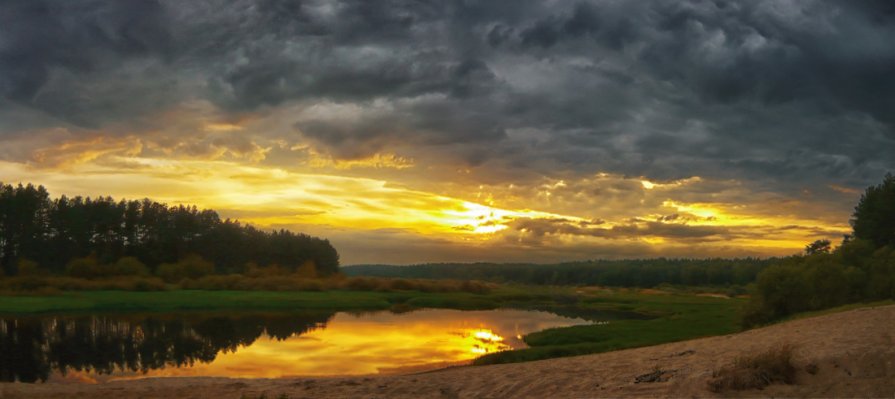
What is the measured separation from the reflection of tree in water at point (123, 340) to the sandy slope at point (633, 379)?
981 centimetres

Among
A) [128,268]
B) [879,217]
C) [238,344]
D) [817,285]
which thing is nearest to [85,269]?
[128,268]

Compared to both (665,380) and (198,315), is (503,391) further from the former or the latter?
(198,315)

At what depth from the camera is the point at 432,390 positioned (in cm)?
2002

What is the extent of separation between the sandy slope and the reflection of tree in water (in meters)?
9.81

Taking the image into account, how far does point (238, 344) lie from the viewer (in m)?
42.7

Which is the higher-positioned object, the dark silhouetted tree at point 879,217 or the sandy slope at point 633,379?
the dark silhouetted tree at point 879,217

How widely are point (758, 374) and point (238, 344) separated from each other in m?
36.2

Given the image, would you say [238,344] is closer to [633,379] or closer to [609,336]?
[609,336]

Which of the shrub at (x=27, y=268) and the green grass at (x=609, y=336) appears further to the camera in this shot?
the shrub at (x=27, y=268)

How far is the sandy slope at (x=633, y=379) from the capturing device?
15219 mm

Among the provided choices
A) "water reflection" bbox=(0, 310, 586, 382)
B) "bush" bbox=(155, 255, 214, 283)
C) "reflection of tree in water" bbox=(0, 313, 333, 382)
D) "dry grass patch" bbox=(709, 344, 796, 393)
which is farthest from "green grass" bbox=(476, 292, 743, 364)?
"bush" bbox=(155, 255, 214, 283)

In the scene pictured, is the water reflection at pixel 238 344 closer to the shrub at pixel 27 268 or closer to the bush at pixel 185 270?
the shrub at pixel 27 268

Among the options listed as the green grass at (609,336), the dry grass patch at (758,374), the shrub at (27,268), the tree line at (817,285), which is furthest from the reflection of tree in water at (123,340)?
the shrub at (27,268)

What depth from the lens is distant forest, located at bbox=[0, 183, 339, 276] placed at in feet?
308
